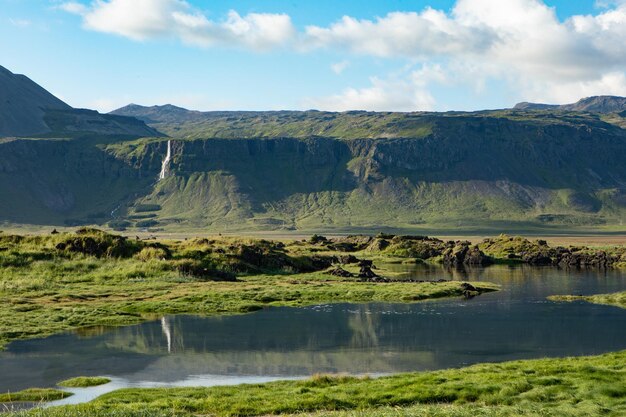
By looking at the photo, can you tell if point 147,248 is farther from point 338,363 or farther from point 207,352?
point 338,363

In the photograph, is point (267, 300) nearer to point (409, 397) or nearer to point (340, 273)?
point (340, 273)

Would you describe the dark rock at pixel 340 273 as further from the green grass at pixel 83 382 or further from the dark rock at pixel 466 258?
the green grass at pixel 83 382

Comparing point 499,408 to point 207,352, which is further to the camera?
point 207,352

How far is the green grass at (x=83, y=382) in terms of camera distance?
112 feet

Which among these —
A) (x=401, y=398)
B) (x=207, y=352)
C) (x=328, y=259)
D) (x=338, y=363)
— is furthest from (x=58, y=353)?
(x=328, y=259)

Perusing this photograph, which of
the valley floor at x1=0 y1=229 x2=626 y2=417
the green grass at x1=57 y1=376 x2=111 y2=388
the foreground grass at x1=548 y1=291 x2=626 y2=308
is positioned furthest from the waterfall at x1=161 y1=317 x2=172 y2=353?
the foreground grass at x1=548 y1=291 x2=626 y2=308

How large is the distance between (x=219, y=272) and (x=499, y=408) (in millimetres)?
62258

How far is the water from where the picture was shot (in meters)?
38.3

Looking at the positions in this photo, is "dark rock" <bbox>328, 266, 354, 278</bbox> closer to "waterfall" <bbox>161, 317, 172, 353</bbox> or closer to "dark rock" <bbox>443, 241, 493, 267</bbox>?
"dark rock" <bbox>443, 241, 493, 267</bbox>

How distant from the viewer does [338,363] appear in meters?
41.1

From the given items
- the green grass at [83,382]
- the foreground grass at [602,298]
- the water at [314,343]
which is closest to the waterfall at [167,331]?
the water at [314,343]

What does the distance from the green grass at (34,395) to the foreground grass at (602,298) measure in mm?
Answer: 51245

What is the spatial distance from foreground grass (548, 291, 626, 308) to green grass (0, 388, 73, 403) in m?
51.2

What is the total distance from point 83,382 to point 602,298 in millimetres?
52147
